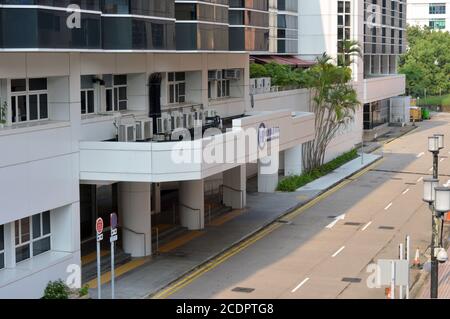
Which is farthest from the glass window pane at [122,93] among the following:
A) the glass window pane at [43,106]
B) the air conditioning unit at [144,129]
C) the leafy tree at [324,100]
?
the leafy tree at [324,100]

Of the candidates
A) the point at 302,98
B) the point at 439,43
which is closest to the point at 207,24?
the point at 302,98

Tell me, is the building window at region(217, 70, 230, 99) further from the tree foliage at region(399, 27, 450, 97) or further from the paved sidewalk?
the tree foliage at region(399, 27, 450, 97)

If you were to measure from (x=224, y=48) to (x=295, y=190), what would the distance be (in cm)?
1088

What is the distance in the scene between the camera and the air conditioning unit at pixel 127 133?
25.0m

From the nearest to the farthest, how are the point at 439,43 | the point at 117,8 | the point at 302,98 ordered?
the point at 117,8 < the point at 302,98 < the point at 439,43

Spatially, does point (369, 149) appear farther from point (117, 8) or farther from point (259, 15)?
point (117, 8)

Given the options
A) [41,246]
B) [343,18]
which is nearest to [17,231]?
[41,246]

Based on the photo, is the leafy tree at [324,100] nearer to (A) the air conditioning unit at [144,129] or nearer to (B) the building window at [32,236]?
(A) the air conditioning unit at [144,129]

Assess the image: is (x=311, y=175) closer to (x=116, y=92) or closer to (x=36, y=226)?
(x=116, y=92)

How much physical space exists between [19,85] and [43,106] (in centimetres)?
119

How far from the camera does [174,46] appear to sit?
26.4 m

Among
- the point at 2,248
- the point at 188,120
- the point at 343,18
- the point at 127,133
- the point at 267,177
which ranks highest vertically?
the point at 343,18

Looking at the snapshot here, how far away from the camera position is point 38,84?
73.3 feet

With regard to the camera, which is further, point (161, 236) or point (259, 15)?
point (259, 15)
